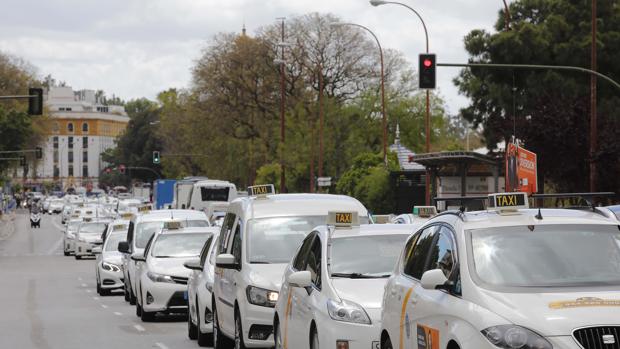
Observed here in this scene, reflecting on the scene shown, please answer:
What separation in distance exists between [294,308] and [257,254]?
2.78 metres

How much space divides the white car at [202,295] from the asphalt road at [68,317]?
9.5 inches

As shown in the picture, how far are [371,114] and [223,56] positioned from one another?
423 inches

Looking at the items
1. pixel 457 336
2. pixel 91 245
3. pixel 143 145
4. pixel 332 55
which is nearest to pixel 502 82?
pixel 91 245

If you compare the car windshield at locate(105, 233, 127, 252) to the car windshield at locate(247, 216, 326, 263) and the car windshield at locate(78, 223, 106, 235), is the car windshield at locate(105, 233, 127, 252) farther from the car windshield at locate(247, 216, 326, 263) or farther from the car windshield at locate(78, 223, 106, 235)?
the car windshield at locate(78, 223, 106, 235)

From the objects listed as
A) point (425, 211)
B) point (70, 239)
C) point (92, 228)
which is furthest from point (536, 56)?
point (425, 211)

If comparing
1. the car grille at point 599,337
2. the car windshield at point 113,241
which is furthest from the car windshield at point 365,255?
the car windshield at point 113,241

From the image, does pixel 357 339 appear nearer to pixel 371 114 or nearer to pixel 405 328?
pixel 405 328

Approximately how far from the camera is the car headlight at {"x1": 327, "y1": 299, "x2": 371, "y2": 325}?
464 inches

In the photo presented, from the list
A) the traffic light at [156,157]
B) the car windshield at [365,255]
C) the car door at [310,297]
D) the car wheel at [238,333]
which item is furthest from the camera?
the traffic light at [156,157]

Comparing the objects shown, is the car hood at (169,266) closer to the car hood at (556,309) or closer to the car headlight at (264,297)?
the car headlight at (264,297)

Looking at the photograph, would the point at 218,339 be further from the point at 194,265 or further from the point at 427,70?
the point at 427,70

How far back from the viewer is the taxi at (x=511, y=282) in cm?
816

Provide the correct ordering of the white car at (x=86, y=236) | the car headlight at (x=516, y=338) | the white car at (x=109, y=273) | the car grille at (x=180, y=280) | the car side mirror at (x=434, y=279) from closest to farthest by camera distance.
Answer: the car headlight at (x=516, y=338) → the car side mirror at (x=434, y=279) → the car grille at (x=180, y=280) → the white car at (x=109, y=273) → the white car at (x=86, y=236)

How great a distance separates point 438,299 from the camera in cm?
934
